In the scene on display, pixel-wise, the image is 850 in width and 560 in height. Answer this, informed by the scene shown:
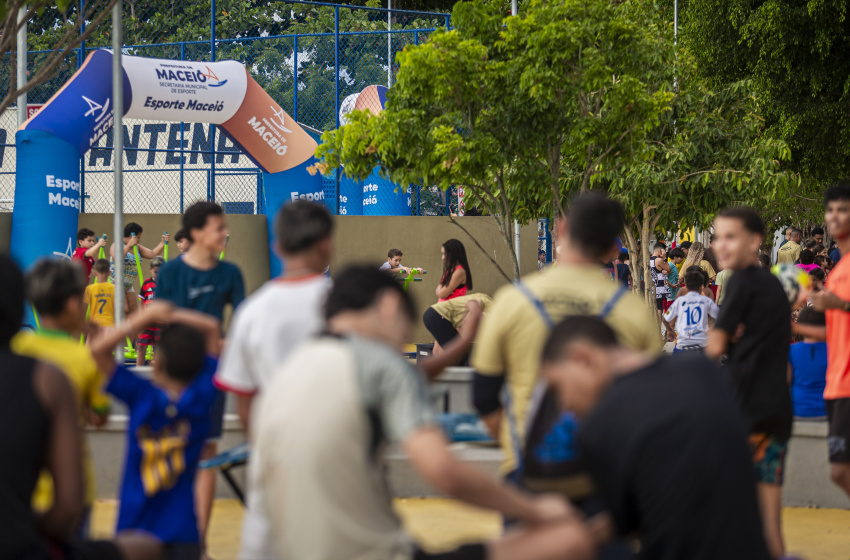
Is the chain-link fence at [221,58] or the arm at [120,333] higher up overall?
the chain-link fence at [221,58]

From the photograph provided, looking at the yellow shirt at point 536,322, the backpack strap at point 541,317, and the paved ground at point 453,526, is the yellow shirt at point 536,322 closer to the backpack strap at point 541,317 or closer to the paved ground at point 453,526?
the backpack strap at point 541,317

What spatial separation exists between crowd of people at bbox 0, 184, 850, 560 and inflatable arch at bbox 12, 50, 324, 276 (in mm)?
6761

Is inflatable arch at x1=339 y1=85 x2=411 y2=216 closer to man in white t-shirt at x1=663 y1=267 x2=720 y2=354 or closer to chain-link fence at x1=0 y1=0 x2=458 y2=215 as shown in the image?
chain-link fence at x1=0 y1=0 x2=458 y2=215

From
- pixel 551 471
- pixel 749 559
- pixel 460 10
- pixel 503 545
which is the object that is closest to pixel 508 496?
pixel 503 545

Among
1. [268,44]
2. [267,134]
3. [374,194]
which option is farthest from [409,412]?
[268,44]

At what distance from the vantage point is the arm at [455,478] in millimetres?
2236

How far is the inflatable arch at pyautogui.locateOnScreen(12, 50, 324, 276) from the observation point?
1162cm

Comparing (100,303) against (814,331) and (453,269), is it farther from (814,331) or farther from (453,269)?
(814,331)

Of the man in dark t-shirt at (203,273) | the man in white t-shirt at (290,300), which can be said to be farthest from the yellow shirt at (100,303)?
the man in white t-shirt at (290,300)

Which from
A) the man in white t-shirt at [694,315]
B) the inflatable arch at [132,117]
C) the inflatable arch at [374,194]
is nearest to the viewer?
the man in white t-shirt at [694,315]

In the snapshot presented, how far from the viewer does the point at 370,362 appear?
2.35m

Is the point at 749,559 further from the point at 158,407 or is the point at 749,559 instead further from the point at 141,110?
the point at 141,110

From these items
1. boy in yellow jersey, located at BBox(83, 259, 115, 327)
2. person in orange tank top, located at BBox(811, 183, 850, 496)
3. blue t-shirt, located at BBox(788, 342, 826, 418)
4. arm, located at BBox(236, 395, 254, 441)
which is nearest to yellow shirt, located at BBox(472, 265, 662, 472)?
arm, located at BBox(236, 395, 254, 441)

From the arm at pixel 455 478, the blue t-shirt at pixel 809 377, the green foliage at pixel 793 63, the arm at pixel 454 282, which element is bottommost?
the blue t-shirt at pixel 809 377
